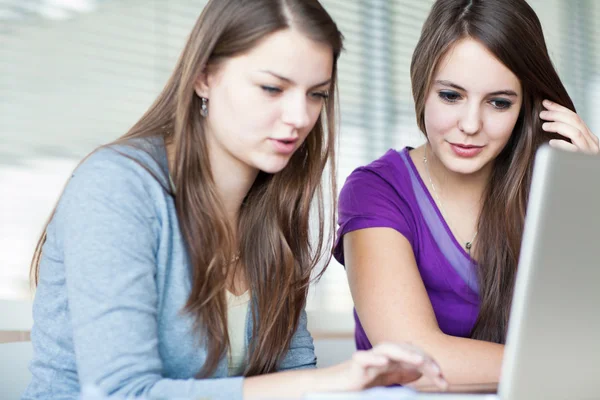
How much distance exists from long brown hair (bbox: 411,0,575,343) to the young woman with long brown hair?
0.39 meters

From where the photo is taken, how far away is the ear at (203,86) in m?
1.37

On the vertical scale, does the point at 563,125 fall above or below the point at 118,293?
above

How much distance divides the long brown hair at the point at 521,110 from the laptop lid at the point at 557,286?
0.80m

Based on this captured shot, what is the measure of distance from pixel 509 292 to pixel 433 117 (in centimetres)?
44

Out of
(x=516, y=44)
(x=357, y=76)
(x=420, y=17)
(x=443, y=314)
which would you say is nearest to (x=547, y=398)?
(x=443, y=314)

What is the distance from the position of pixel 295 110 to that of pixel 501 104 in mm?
638

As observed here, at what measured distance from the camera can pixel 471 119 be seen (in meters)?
1.66

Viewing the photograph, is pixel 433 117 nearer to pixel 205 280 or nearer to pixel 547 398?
pixel 205 280

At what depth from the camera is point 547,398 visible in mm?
929

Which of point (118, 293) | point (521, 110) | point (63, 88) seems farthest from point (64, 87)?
point (118, 293)

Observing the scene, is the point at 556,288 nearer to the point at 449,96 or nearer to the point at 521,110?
the point at 449,96

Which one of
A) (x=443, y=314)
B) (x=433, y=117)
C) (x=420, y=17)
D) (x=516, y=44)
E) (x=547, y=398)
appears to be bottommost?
(x=443, y=314)

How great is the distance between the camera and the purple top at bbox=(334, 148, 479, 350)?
1768 millimetres

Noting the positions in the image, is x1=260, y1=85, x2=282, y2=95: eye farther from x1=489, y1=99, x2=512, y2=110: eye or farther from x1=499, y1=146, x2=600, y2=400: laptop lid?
x1=489, y1=99, x2=512, y2=110: eye
